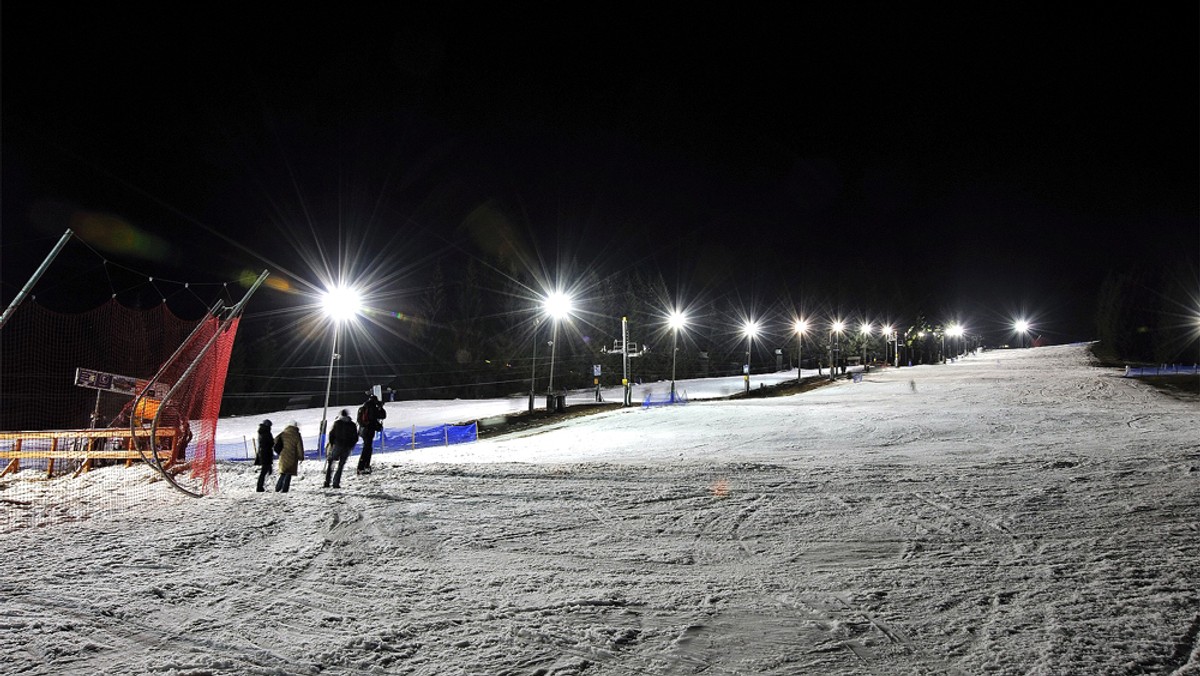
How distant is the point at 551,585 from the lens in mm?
5547

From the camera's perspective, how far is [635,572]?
5.85 meters

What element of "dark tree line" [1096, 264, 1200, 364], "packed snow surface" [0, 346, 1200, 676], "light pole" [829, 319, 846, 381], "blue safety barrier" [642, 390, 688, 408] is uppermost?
"dark tree line" [1096, 264, 1200, 364]

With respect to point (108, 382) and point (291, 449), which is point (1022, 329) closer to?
point (291, 449)

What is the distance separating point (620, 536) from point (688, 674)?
313cm

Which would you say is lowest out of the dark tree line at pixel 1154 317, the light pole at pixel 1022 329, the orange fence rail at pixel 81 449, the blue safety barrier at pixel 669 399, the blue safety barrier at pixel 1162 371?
the orange fence rail at pixel 81 449

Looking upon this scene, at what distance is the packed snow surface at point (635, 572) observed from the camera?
167 inches

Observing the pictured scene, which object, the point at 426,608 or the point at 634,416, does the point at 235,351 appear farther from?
the point at 426,608

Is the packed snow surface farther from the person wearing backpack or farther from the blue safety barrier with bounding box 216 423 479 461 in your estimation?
the blue safety barrier with bounding box 216 423 479 461

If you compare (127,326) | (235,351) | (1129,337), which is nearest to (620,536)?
(127,326)

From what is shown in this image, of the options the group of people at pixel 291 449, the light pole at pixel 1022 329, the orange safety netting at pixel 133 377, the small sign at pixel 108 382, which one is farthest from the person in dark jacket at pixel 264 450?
the light pole at pixel 1022 329

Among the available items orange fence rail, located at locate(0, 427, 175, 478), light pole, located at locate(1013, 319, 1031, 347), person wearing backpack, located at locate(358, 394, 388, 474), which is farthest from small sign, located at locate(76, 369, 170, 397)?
light pole, located at locate(1013, 319, 1031, 347)

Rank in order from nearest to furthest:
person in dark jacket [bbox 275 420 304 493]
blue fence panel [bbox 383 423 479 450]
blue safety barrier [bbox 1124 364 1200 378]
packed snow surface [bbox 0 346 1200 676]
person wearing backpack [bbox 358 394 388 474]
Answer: packed snow surface [bbox 0 346 1200 676]
person in dark jacket [bbox 275 420 304 493]
person wearing backpack [bbox 358 394 388 474]
blue fence panel [bbox 383 423 479 450]
blue safety barrier [bbox 1124 364 1200 378]

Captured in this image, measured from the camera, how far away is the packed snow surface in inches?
167

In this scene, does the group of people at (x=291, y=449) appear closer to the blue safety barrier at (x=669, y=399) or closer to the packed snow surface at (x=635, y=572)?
the packed snow surface at (x=635, y=572)
